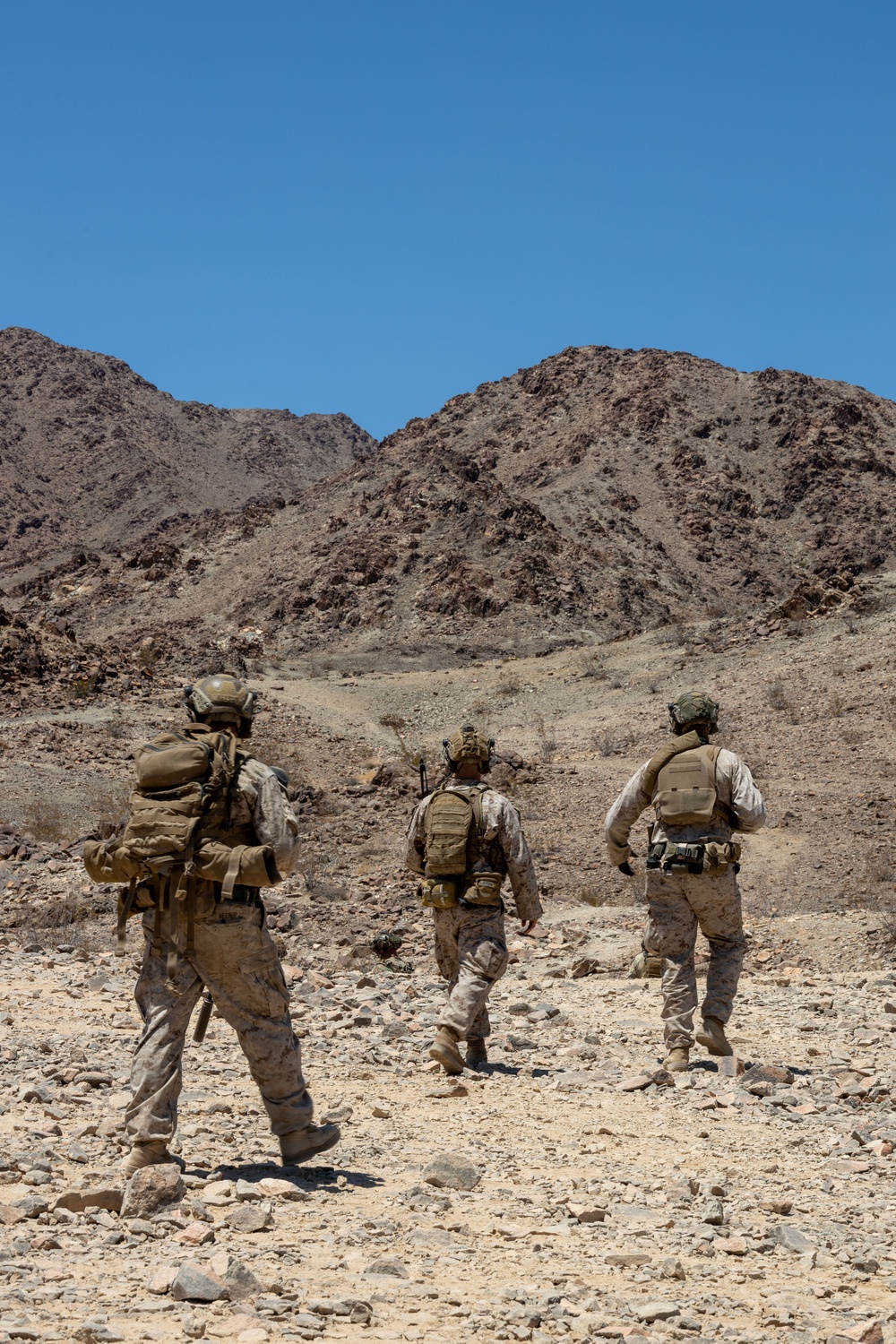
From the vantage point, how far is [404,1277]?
3.79m

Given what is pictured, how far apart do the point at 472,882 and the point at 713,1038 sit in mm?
1448

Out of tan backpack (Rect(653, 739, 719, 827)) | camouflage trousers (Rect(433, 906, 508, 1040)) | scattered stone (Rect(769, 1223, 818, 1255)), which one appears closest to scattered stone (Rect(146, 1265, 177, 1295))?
scattered stone (Rect(769, 1223, 818, 1255))

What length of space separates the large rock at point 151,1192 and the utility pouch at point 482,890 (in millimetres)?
2773

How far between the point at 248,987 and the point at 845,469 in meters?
62.5

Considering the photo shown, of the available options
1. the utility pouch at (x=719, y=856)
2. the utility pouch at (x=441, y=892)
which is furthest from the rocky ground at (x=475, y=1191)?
the utility pouch at (x=719, y=856)

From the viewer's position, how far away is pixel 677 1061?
6.68 meters

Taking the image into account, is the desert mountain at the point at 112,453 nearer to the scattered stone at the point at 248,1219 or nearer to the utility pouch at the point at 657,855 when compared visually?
the utility pouch at the point at 657,855

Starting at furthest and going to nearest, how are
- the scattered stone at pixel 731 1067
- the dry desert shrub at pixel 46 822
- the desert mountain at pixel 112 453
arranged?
the desert mountain at pixel 112 453
the dry desert shrub at pixel 46 822
the scattered stone at pixel 731 1067

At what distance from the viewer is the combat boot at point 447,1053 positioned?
21.5 ft

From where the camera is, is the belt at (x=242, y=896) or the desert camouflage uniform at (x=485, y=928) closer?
the belt at (x=242, y=896)

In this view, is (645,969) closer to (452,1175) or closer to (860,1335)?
(452,1175)

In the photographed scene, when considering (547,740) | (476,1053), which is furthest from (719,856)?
(547,740)

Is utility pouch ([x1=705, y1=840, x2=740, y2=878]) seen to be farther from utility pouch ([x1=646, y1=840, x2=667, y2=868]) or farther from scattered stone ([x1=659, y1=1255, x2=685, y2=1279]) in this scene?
scattered stone ([x1=659, y1=1255, x2=685, y2=1279])

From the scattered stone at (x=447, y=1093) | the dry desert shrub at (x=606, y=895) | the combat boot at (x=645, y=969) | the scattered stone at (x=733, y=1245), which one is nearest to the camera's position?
the scattered stone at (x=733, y=1245)
